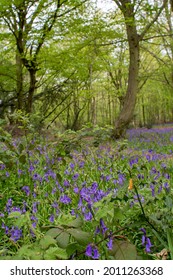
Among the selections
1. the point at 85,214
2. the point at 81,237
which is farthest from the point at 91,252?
the point at 85,214

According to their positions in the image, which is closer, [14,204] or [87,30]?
[14,204]

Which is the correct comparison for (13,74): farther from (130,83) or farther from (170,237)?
(170,237)

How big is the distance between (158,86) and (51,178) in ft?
81.8

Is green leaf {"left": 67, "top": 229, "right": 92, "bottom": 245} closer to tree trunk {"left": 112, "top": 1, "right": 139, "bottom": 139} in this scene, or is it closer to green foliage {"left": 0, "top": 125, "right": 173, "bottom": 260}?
green foliage {"left": 0, "top": 125, "right": 173, "bottom": 260}

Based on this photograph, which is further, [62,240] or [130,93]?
[130,93]

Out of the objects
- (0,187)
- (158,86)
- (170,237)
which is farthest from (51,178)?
(158,86)

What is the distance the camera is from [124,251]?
150cm

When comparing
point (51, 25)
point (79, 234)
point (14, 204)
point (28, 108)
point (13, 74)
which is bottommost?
point (14, 204)

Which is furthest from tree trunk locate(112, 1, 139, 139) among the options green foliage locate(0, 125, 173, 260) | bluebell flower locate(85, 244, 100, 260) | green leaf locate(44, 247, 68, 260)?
green leaf locate(44, 247, 68, 260)

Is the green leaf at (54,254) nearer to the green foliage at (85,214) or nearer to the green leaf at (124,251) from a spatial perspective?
the green foliage at (85,214)

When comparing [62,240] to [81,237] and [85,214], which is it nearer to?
[81,237]

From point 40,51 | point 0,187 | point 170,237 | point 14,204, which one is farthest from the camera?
point 40,51

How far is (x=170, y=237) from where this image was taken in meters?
1.74
